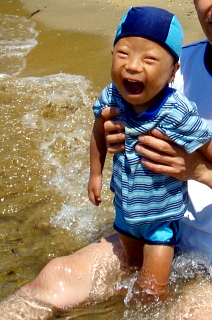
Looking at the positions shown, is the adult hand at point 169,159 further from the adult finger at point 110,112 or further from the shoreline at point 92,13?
the shoreline at point 92,13

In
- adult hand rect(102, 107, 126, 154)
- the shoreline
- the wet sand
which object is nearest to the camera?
adult hand rect(102, 107, 126, 154)

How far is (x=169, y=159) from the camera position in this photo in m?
2.16

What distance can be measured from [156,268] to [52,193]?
53.3 inches

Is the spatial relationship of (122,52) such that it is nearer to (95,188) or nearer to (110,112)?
(110,112)

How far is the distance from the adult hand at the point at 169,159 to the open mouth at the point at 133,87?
0.67 ft

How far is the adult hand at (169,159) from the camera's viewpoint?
2.13 meters

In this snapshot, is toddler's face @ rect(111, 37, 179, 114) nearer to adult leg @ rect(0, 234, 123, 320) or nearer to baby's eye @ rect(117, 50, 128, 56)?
baby's eye @ rect(117, 50, 128, 56)

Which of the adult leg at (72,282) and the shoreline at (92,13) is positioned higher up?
the adult leg at (72,282)

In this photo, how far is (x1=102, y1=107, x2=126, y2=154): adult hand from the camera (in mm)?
2207

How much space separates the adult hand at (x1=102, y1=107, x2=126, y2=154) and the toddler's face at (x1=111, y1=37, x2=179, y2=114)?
0.19 metres

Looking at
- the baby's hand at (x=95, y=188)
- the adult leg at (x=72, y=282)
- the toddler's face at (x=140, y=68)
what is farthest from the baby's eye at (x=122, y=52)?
the adult leg at (x=72, y=282)

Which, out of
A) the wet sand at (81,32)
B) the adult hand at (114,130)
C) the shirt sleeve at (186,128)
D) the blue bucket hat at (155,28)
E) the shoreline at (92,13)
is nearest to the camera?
the blue bucket hat at (155,28)

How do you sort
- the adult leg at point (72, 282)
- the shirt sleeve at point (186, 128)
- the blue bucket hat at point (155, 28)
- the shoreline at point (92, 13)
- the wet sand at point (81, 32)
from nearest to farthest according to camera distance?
the blue bucket hat at point (155, 28) < the shirt sleeve at point (186, 128) < the adult leg at point (72, 282) < the wet sand at point (81, 32) < the shoreline at point (92, 13)

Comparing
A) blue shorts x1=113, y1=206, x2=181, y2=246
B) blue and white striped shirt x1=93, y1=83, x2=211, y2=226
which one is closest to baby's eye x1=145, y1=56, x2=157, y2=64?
blue and white striped shirt x1=93, y1=83, x2=211, y2=226
